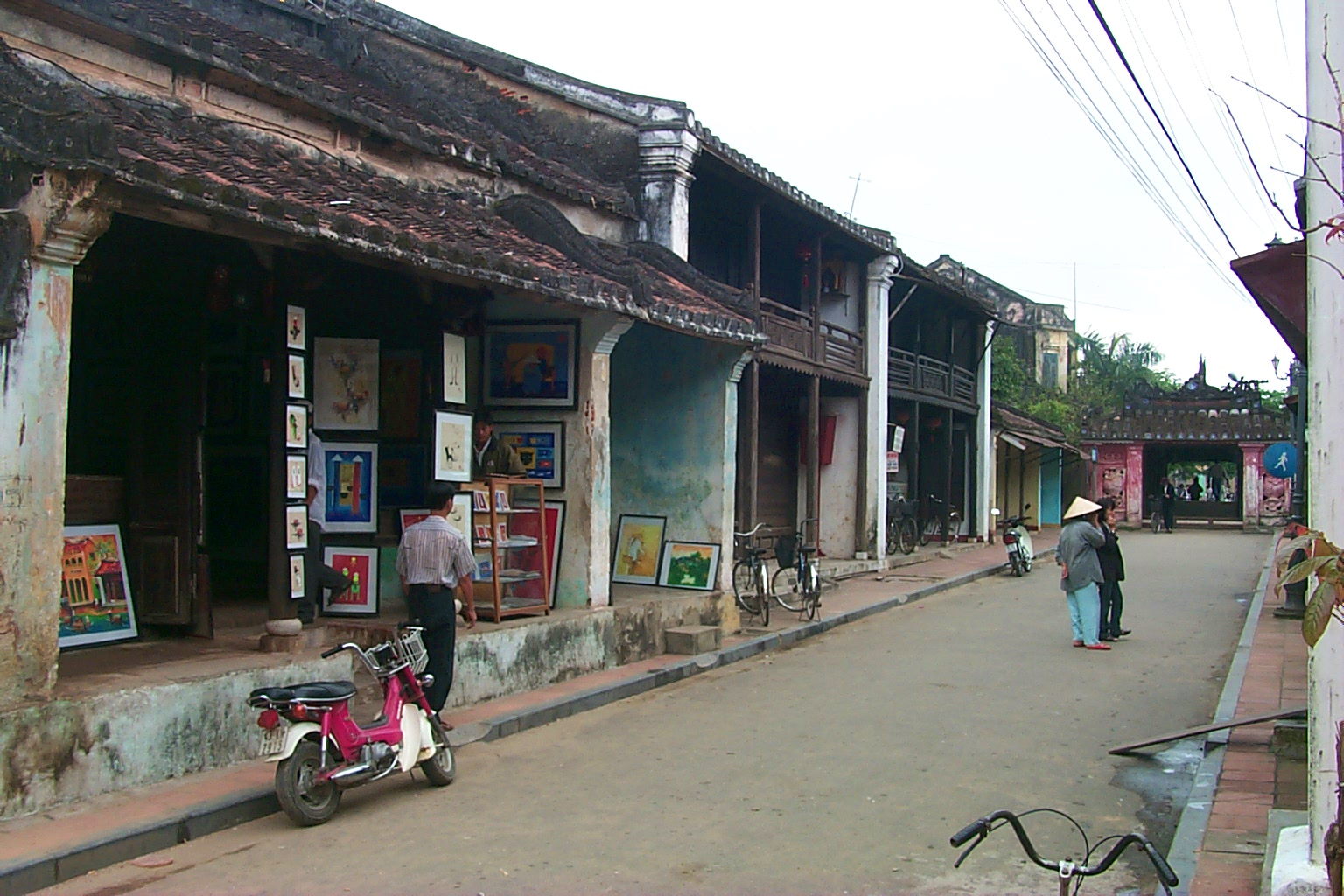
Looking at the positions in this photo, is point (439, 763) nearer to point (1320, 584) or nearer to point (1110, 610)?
point (1320, 584)

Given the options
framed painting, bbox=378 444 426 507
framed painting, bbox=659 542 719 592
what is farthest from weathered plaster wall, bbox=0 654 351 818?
framed painting, bbox=659 542 719 592

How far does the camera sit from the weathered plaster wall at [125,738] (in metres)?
5.95

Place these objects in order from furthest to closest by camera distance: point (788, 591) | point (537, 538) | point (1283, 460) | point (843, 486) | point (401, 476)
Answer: point (843, 486) < point (1283, 460) < point (788, 591) < point (537, 538) < point (401, 476)

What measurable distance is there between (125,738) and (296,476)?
2.58 m

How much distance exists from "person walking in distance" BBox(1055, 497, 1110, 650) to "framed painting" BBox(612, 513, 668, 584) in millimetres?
4418

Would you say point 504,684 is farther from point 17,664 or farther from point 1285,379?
point 1285,379

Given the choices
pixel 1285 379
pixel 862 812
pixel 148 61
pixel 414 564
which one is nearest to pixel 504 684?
pixel 414 564

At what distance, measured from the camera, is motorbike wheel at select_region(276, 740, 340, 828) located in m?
6.36

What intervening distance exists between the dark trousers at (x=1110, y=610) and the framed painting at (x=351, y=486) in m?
8.59

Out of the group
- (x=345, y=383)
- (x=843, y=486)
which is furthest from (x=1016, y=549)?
(x=345, y=383)

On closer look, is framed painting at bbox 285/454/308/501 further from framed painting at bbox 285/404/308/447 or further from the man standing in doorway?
the man standing in doorway

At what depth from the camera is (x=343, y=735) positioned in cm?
665

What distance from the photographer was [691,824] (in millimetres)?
6535

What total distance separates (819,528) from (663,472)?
369 inches
